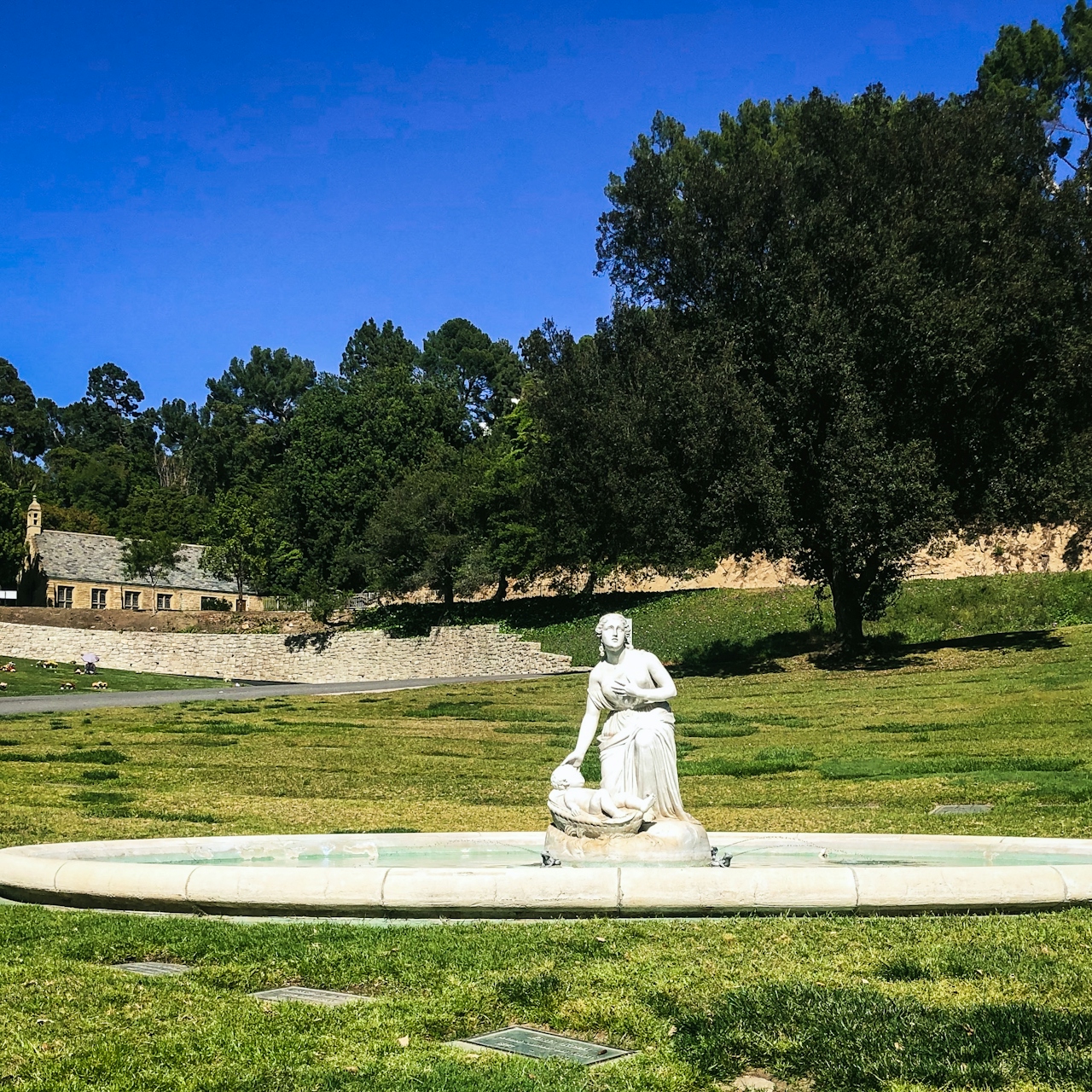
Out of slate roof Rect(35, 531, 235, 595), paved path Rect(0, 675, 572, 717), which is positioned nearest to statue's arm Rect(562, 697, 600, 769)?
paved path Rect(0, 675, 572, 717)

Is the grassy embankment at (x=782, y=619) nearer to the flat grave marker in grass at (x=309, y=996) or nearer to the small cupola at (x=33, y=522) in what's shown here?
the flat grave marker in grass at (x=309, y=996)

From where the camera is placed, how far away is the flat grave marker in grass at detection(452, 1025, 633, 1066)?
16.4ft

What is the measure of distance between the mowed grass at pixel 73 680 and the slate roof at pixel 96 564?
14.6m

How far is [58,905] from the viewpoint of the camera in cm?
820

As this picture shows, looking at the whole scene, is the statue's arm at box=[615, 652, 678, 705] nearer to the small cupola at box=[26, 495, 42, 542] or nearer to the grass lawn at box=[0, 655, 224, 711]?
the grass lawn at box=[0, 655, 224, 711]

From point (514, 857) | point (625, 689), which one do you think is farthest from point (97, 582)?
point (625, 689)

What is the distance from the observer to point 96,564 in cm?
7125

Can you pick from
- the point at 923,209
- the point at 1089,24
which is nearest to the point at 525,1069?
the point at 923,209

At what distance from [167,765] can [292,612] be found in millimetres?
Result: 41729

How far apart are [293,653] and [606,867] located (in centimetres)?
4805

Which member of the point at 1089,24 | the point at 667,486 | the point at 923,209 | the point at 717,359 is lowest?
the point at 667,486

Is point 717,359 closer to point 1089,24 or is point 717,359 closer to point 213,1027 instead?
point 213,1027

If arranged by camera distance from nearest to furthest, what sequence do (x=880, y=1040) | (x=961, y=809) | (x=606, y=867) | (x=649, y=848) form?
(x=880, y=1040) → (x=606, y=867) → (x=649, y=848) → (x=961, y=809)

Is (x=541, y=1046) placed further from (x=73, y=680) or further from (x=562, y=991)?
(x=73, y=680)
